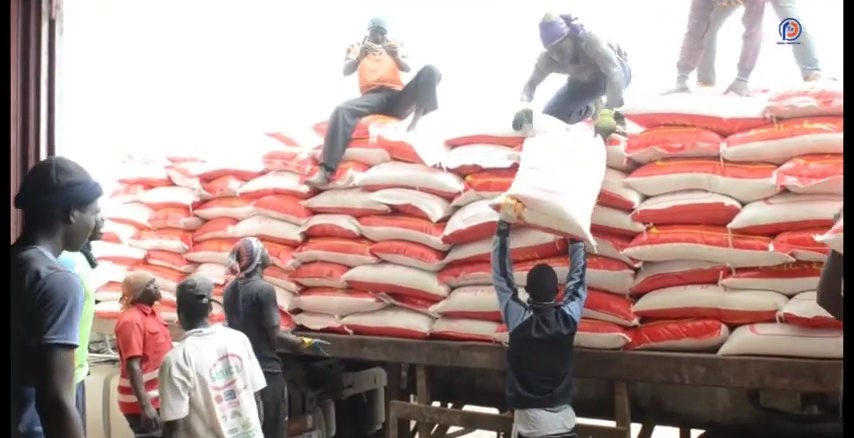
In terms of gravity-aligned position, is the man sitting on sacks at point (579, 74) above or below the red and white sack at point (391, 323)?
above

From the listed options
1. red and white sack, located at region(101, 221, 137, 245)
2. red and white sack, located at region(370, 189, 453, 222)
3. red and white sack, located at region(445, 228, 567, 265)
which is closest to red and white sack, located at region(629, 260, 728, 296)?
red and white sack, located at region(445, 228, 567, 265)

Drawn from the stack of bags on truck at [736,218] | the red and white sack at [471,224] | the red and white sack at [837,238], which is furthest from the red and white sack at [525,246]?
the red and white sack at [837,238]

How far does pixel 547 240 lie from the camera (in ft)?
8.65

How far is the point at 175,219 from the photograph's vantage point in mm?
3557

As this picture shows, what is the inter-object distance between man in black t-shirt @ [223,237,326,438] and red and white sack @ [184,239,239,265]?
0.80ft

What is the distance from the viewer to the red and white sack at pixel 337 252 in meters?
3.01

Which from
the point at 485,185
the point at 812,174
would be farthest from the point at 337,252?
the point at 812,174

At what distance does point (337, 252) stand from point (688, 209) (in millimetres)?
1234

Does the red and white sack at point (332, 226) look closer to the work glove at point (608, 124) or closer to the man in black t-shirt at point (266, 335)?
the man in black t-shirt at point (266, 335)

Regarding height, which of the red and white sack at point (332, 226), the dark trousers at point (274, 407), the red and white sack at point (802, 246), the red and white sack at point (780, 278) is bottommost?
the dark trousers at point (274, 407)

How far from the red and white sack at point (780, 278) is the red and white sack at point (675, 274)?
4cm

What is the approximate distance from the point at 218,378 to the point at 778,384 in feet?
5.40

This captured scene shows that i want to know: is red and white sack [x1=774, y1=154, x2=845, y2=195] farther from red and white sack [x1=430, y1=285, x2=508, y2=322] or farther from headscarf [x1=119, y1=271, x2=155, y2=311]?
headscarf [x1=119, y1=271, x2=155, y2=311]

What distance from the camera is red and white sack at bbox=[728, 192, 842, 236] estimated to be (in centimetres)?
223
